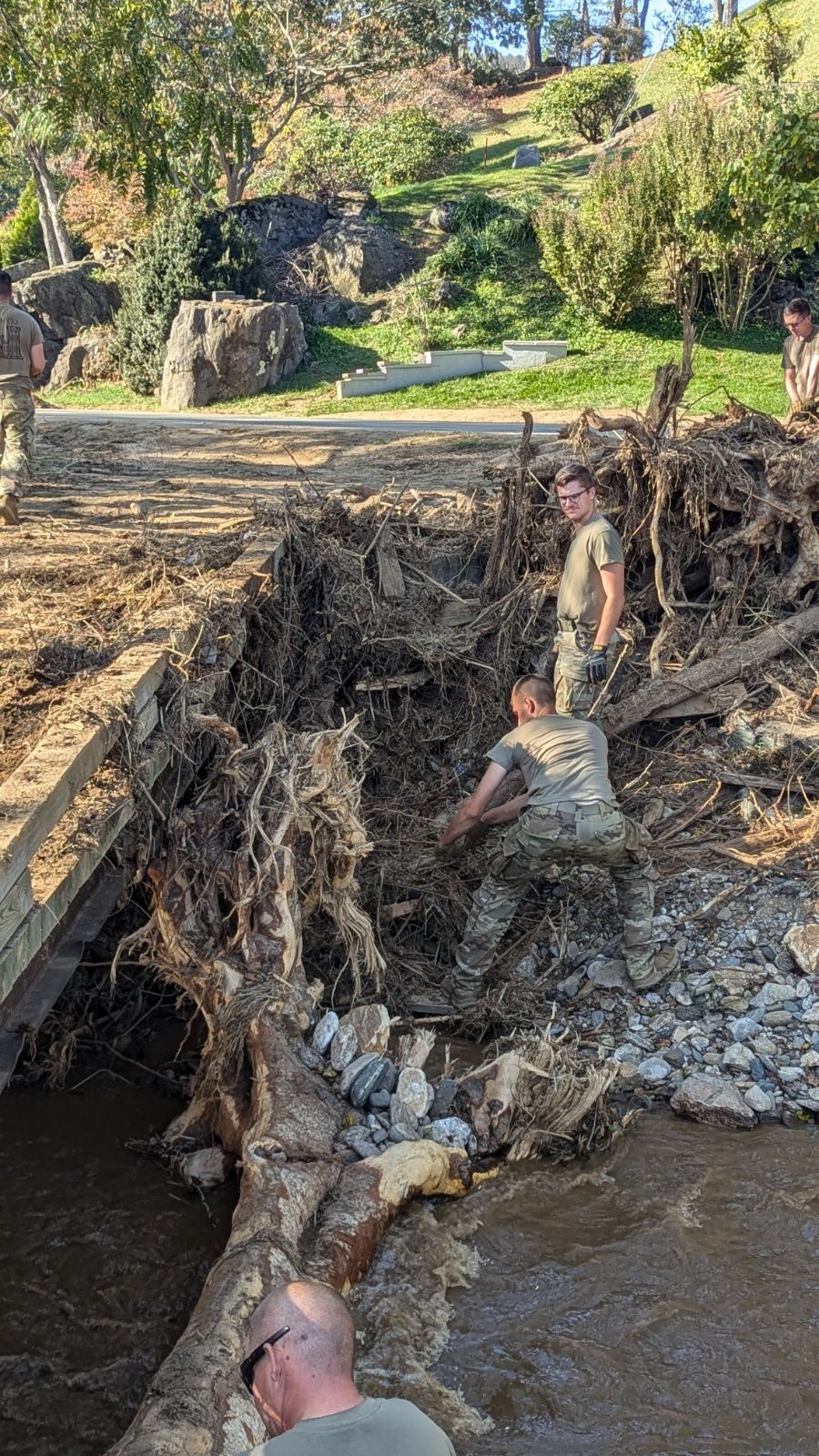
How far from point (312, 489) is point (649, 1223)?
611cm

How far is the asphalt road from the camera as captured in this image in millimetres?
14031

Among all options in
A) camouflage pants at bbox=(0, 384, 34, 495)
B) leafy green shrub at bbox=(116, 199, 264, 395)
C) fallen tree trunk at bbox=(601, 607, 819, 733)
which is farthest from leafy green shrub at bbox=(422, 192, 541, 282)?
fallen tree trunk at bbox=(601, 607, 819, 733)

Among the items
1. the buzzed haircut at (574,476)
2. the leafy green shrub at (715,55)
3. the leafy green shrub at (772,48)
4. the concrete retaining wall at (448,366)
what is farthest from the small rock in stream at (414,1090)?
the leafy green shrub at (715,55)

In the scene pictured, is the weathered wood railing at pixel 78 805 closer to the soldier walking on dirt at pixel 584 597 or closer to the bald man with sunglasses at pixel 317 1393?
the bald man with sunglasses at pixel 317 1393

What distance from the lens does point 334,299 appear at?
22766 mm

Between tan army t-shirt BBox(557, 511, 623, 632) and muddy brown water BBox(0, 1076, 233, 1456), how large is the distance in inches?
137

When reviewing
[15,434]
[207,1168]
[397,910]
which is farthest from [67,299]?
[207,1168]

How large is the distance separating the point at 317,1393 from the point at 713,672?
661 cm

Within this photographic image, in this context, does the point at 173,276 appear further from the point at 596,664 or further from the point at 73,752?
the point at 73,752

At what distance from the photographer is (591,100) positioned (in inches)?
1155

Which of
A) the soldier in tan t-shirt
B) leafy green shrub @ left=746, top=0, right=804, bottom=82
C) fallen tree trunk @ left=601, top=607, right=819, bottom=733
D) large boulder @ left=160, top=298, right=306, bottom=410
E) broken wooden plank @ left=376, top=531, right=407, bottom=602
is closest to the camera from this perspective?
fallen tree trunk @ left=601, top=607, right=819, bottom=733

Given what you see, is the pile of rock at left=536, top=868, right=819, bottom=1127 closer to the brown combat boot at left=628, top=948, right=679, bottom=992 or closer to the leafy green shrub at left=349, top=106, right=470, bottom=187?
the brown combat boot at left=628, top=948, right=679, bottom=992

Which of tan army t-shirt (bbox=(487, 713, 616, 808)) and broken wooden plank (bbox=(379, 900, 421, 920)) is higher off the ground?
tan army t-shirt (bbox=(487, 713, 616, 808))

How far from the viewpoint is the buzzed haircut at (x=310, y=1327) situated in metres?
2.44
